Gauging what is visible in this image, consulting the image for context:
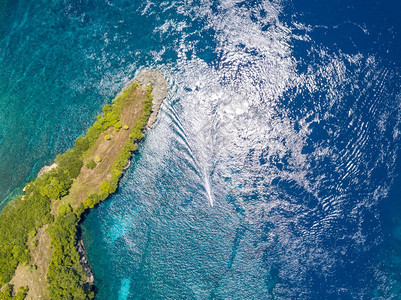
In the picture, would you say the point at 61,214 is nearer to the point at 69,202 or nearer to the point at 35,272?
the point at 69,202

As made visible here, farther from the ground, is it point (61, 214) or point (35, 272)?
point (61, 214)

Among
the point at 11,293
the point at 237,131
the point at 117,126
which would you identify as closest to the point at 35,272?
the point at 11,293

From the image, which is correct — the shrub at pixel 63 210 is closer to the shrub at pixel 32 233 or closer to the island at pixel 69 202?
the island at pixel 69 202

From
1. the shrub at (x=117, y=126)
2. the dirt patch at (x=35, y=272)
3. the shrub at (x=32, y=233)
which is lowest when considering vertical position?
the dirt patch at (x=35, y=272)

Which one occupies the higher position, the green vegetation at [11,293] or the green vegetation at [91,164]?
the green vegetation at [91,164]

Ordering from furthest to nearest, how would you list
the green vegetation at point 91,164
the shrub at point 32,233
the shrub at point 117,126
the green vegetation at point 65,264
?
the shrub at point 117,126 < the green vegetation at point 91,164 < the shrub at point 32,233 < the green vegetation at point 65,264

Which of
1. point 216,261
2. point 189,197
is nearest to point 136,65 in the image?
point 189,197

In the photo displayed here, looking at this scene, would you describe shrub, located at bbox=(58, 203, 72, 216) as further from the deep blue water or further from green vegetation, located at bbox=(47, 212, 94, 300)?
the deep blue water

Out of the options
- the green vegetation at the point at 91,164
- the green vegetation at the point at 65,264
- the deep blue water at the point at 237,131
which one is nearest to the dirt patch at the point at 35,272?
the green vegetation at the point at 65,264
